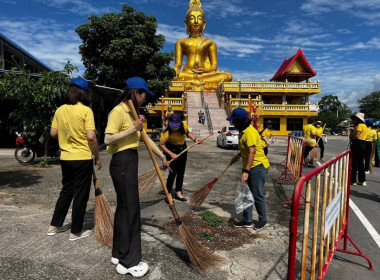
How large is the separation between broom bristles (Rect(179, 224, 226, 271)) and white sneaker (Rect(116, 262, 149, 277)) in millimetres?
445

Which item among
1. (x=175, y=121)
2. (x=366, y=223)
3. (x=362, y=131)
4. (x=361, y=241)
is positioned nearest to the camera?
(x=361, y=241)

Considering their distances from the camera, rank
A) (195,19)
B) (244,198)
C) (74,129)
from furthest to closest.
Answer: (195,19), (244,198), (74,129)

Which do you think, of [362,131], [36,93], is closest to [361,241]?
A: [362,131]

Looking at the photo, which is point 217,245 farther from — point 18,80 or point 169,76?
point 169,76

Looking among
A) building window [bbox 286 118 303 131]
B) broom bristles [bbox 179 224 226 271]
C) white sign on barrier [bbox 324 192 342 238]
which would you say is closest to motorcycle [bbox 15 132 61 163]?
broom bristles [bbox 179 224 226 271]

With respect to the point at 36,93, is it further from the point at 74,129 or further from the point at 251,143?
the point at 251,143

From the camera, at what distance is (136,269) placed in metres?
2.70

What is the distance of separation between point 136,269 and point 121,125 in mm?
1338

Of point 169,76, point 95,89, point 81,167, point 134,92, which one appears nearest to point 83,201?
point 81,167

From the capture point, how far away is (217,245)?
11.5 feet

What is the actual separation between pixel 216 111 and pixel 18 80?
67.8ft

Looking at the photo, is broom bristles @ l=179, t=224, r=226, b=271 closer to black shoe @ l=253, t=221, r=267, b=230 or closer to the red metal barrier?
the red metal barrier

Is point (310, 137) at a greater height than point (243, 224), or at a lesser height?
greater

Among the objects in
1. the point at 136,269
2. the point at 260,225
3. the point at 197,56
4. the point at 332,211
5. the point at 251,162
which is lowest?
the point at 260,225
